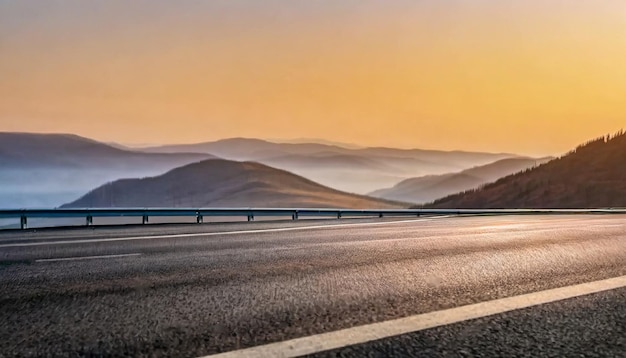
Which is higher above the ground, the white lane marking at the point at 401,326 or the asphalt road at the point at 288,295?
the asphalt road at the point at 288,295

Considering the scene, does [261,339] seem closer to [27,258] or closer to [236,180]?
[27,258]

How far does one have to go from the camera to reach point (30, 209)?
19.6 m

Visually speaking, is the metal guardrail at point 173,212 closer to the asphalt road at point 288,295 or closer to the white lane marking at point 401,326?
the asphalt road at point 288,295

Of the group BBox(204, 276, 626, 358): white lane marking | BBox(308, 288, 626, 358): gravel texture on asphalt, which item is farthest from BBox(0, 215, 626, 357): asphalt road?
BBox(204, 276, 626, 358): white lane marking

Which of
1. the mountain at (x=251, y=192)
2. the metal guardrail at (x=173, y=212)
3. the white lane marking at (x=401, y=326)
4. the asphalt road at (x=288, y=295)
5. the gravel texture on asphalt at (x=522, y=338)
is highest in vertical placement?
the mountain at (x=251, y=192)

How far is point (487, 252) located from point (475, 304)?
14.6 feet

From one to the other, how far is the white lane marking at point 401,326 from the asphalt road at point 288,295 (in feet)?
0.40

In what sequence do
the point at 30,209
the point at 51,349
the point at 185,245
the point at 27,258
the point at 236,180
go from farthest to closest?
the point at 236,180
the point at 30,209
the point at 185,245
the point at 27,258
the point at 51,349

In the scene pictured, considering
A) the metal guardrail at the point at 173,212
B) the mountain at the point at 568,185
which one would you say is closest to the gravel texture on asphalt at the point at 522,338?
the metal guardrail at the point at 173,212

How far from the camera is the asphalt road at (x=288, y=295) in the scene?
4.62m

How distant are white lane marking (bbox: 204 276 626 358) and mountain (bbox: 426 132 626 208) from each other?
5939 cm

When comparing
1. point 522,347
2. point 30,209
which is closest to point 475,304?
point 522,347

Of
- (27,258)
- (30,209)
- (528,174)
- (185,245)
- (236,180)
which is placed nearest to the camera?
(27,258)

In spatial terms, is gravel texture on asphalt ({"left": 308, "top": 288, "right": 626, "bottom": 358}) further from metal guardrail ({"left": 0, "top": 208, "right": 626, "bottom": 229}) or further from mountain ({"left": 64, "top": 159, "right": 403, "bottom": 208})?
mountain ({"left": 64, "top": 159, "right": 403, "bottom": 208})
